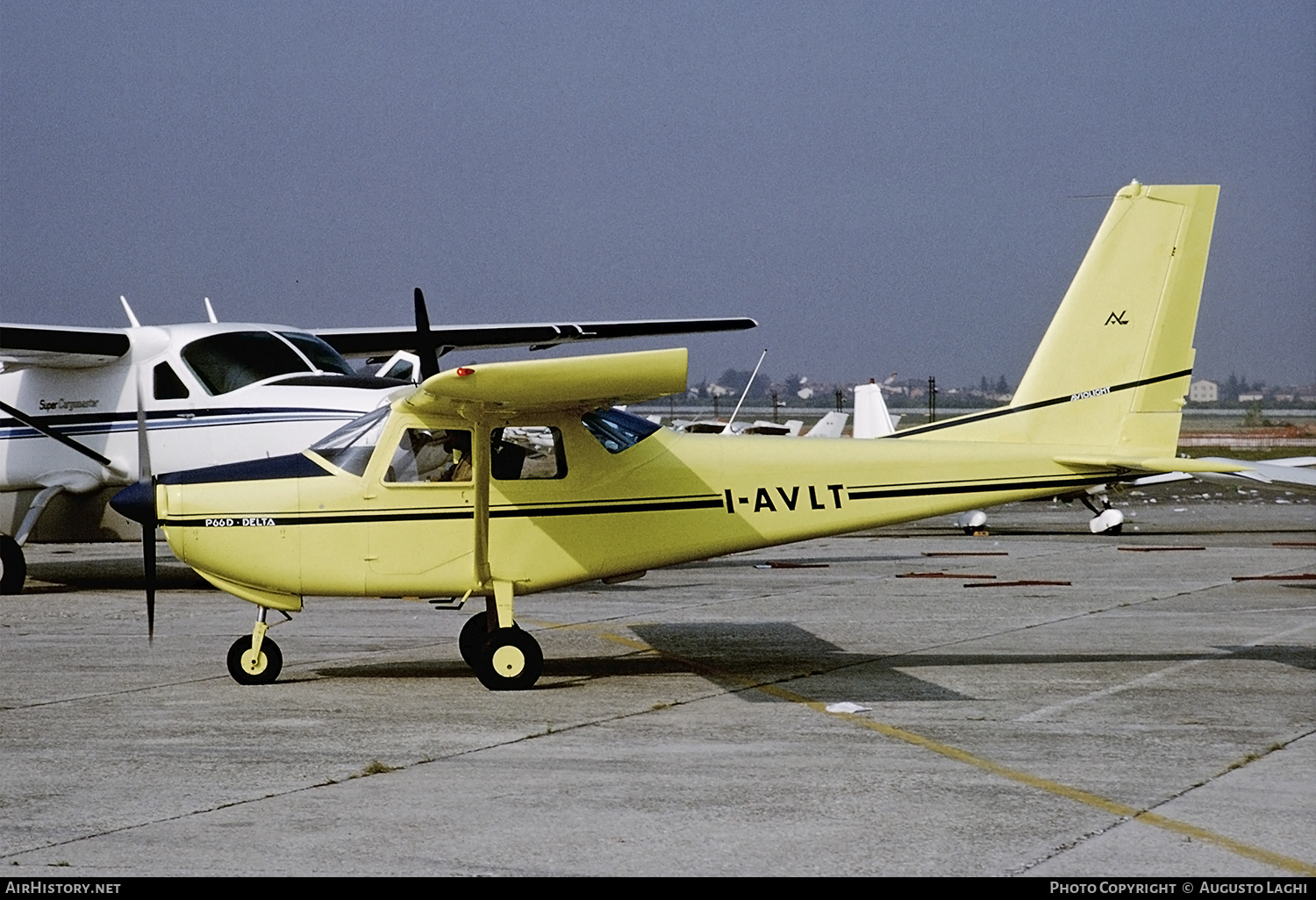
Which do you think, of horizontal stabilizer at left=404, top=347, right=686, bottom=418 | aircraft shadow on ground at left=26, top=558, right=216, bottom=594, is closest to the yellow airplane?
horizontal stabilizer at left=404, top=347, right=686, bottom=418

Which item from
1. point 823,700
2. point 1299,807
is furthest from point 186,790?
point 1299,807

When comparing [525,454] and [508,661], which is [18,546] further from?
[508,661]

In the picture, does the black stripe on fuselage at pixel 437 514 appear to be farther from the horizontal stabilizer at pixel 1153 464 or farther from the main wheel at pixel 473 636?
the horizontal stabilizer at pixel 1153 464

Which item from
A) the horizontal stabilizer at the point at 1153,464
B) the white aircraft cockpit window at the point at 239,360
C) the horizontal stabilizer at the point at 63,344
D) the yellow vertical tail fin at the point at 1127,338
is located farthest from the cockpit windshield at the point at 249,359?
the horizontal stabilizer at the point at 1153,464

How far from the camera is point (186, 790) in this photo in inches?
273

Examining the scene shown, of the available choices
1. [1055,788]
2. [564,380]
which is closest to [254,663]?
[564,380]

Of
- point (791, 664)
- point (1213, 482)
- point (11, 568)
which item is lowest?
point (1213, 482)

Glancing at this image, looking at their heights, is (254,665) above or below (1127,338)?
below

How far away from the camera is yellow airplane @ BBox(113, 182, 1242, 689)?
993 centimetres

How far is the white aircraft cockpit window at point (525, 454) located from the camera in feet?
33.7

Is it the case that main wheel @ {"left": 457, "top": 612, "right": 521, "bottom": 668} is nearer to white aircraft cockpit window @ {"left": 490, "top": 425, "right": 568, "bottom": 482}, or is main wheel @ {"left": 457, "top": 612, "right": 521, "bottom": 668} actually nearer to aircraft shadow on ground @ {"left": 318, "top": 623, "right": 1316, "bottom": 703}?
aircraft shadow on ground @ {"left": 318, "top": 623, "right": 1316, "bottom": 703}

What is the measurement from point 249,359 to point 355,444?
6687 millimetres

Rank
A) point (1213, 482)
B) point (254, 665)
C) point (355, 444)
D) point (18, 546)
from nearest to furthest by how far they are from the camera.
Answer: point (254, 665), point (355, 444), point (18, 546), point (1213, 482)

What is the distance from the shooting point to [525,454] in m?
10.4
